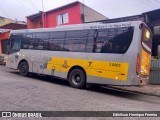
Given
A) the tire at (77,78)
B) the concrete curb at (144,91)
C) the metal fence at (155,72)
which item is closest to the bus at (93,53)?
the tire at (77,78)

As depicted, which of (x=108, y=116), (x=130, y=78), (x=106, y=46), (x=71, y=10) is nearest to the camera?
(x=108, y=116)

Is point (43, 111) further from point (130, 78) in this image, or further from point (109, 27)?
point (109, 27)

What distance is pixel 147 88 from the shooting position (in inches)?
613

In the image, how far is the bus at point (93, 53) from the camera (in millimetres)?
11922

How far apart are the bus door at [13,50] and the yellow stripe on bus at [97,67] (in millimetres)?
3730

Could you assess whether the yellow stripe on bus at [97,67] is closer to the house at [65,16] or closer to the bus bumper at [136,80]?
the bus bumper at [136,80]

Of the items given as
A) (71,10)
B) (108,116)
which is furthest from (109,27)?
(71,10)

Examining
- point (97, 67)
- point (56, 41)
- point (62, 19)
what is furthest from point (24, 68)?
point (62, 19)

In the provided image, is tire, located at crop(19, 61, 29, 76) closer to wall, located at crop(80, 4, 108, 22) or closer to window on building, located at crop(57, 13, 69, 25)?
wall, located at crop(80, 4, 108, 22)

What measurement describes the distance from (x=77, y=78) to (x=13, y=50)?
6.10 meters

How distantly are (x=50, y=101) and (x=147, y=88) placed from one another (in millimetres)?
7925

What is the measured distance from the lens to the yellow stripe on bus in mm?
12070

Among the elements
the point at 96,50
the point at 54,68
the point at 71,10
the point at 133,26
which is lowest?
the point at 54,68

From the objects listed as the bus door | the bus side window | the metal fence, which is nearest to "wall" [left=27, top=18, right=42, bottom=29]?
the bus door
